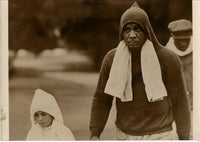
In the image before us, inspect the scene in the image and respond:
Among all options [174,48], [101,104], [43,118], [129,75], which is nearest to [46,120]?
[43,118]

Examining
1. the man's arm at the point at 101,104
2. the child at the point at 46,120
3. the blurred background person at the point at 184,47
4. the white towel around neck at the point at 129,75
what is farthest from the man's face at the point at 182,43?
the child at the point at 46,120

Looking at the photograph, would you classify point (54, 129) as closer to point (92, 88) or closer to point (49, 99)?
point (49, 99)

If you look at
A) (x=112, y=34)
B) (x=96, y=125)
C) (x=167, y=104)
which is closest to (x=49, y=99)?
(x=96, y=125)

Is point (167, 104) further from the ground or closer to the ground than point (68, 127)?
further from the ground

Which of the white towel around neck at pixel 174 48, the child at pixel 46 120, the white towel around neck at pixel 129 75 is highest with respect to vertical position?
the white towel around neck at pixel 174 48

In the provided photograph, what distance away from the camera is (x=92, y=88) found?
1.63 m

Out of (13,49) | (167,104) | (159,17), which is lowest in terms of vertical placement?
(167,104)

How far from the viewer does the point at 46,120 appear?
164 cm

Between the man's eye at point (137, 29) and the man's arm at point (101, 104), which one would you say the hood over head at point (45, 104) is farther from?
the man's eye at point (137, 29)

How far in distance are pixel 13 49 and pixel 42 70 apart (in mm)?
193

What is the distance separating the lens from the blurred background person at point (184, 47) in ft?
5.30

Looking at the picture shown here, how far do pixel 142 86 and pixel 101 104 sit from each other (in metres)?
0.24

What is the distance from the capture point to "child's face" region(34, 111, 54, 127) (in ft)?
5.37

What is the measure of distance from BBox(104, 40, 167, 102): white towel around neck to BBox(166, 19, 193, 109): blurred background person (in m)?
0.12
